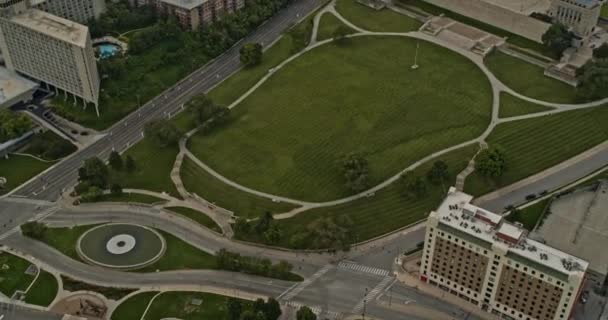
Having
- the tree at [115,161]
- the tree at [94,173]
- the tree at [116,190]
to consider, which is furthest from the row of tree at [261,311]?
the tree at [115,161]

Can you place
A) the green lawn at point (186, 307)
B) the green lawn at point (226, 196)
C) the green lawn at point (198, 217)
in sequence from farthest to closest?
the green lawn at point (226, 196) < the green lawn at point (198, 217) < the green lawn at point (186, 307)

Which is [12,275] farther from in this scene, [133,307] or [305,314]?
[305,314]

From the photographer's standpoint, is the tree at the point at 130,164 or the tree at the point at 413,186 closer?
the tree at the point at 413,186

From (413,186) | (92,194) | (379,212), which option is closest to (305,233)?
(379,212)

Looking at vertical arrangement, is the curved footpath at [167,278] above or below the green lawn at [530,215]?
below

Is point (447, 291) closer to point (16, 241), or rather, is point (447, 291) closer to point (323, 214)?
point (323, 214)

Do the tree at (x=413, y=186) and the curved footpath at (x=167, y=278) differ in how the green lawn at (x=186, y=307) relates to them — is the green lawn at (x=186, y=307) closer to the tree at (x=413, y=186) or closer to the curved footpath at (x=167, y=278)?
the curved footpath at (x=167, y=278)

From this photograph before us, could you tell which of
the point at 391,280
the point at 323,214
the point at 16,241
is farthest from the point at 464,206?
the point at 16,241
